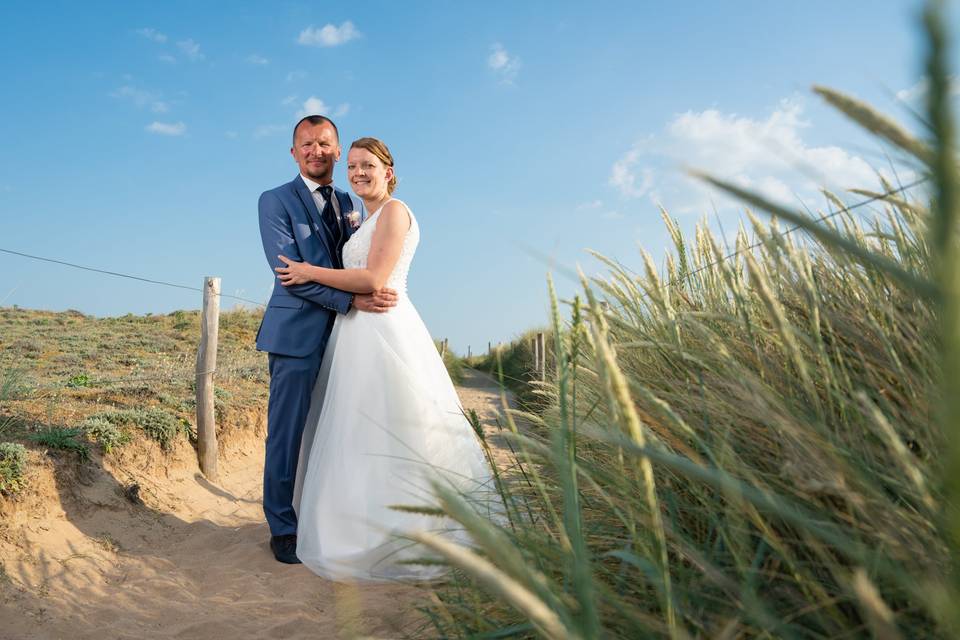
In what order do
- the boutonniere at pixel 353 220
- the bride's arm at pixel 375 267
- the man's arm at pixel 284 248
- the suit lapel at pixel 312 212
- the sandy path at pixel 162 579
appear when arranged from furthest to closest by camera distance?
the boutonniere at pixel 353 220 < the suit lapel at pixel 312 212 < the man's arm at pixel 284 248 < the bride's arm at pixel 375 267 < the sandy path at pixel 162 579

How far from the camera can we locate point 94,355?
11.4 m

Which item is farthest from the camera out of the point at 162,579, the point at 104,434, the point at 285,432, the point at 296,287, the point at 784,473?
the point at 104,434

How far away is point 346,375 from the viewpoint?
13.5 ft

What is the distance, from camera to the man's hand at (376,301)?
4.17 m

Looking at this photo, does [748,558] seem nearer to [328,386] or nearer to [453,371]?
[328,386]

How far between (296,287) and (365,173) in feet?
2.82

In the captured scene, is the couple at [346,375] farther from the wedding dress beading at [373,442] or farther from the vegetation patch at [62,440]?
the vegetation patch at [62,440]

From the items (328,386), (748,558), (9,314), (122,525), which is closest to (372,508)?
(328,386)

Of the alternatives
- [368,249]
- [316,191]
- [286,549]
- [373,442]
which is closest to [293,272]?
[368,249]

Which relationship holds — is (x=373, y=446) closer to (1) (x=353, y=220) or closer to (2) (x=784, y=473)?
(1) (x=353, y=220)

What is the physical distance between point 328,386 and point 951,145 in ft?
13.2

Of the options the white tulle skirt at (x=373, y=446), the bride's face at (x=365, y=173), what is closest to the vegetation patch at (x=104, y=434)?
the white tulle skirt at (x=373, y=446)

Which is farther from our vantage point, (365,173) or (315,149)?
(315,149)

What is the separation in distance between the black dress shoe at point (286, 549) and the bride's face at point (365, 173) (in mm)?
2315
